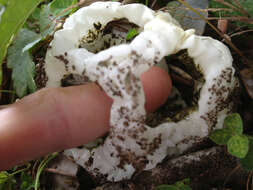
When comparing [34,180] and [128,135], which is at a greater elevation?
[128,135]

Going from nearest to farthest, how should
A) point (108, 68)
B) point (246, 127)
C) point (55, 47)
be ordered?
point (108, 68) → point (55, 47) → point (246, 127)

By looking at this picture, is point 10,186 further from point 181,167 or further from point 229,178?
point 229,178

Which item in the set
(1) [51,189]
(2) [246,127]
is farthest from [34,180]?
(2) [246,127]

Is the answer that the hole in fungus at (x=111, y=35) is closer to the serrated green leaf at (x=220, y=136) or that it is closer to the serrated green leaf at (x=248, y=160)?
the serrated green leaf at (x=220, y=136)

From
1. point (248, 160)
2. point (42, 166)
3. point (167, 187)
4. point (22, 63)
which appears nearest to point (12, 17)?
point (22, 63)

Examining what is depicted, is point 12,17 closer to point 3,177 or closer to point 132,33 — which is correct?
point 132,33

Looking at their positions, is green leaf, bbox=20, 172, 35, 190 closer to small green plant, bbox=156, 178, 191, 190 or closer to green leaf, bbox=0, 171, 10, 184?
green leaf, bbox=0, 171, 10, 184
